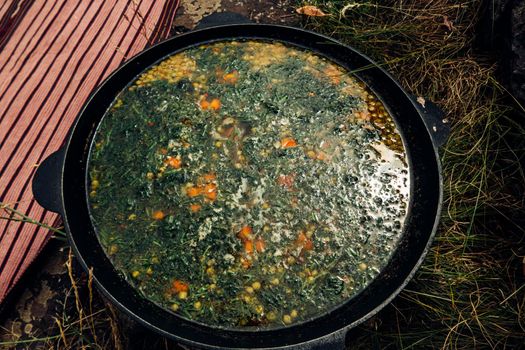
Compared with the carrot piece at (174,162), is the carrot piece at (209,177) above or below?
below

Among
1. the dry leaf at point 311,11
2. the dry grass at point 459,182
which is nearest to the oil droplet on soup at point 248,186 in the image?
the dry grass at point 459,182

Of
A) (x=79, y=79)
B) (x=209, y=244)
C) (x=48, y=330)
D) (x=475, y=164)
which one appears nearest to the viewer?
(x=209, y=244)

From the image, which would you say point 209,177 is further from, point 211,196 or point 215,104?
point 215,104

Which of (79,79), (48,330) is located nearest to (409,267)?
(48,330)

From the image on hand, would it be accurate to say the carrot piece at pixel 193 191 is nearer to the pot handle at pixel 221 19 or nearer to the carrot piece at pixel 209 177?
the carrot piece at pixel 209 177

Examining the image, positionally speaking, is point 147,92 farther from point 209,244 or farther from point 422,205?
point 422,205

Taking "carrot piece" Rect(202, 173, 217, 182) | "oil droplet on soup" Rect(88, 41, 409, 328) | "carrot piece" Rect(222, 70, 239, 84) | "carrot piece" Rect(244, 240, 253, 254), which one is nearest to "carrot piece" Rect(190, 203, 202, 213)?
"oil droplet on soup" Rect(88, 41, 409, 328)

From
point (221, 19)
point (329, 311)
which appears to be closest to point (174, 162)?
point (221, 19)
